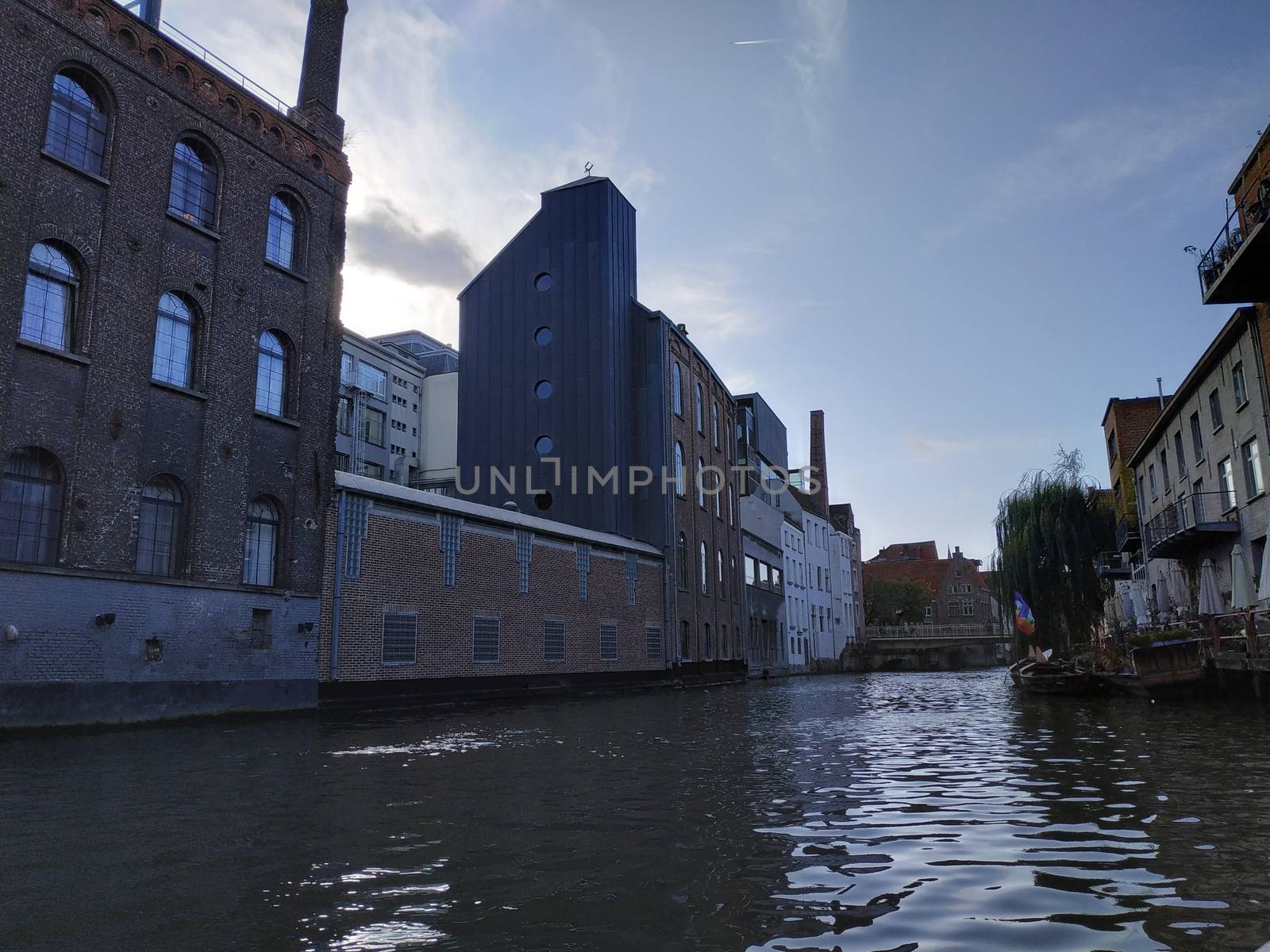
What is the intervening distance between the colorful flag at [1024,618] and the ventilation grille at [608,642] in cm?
1489

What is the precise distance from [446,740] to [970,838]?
8.52 m

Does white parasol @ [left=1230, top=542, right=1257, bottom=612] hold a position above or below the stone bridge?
above

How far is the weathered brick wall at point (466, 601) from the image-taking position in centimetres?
2147

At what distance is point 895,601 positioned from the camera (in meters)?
93.5

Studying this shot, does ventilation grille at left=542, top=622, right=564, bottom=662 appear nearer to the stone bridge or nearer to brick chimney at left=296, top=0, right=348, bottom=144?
brick chimney at left=296, top=0, right=348, bottom=144

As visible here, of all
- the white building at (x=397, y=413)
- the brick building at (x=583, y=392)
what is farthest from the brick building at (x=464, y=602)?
the white building at (x=397, y=413)

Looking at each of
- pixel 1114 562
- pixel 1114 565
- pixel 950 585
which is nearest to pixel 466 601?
pixel 1114 565

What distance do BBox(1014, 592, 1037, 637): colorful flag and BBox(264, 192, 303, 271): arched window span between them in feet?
88.5

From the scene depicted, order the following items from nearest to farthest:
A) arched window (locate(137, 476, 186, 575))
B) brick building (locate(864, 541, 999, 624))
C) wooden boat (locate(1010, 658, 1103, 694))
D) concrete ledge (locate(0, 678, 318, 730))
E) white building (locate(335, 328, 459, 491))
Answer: concrete ledge (locate(0, 678, 318, 730)), arched window (locate(137, 476, 186, 575)), wooden boat (locate(1010, 658, 1103, 694)), white building (locate(335, 328, 459, 491)), brick building (locate(864, 541, 999, 624))

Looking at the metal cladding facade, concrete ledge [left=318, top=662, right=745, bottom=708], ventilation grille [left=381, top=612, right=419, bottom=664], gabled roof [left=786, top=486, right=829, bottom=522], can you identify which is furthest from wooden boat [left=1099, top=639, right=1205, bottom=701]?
gabled roof [left=786, top=486, right=829, bottom=522]

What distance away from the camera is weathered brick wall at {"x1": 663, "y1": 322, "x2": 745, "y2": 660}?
129 ft

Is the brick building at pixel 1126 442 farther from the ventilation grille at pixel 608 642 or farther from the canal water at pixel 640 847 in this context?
the canal water at pixel 640 847

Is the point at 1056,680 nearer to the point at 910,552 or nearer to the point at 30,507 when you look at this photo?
the point at 30,507

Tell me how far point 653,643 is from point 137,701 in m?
21.5
